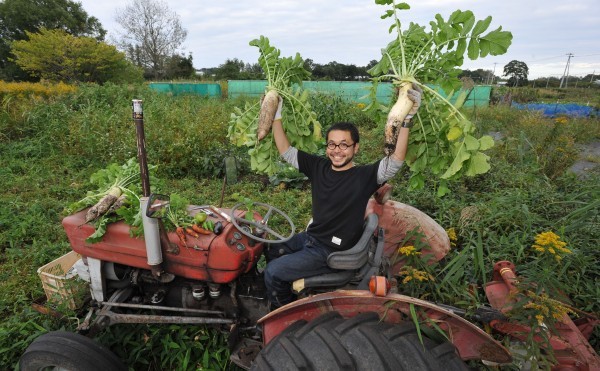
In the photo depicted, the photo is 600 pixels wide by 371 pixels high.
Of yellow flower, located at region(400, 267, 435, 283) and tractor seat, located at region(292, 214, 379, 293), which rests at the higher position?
tractor seat, located at region(292, 214, 379, 293)

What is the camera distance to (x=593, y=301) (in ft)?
8.53

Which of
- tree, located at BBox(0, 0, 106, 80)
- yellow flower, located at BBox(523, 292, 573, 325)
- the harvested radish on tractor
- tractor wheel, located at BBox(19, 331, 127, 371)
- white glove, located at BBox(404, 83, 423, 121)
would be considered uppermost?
tree, located at BBox(0, 0, 106, 80)

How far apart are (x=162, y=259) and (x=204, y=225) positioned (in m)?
0.31

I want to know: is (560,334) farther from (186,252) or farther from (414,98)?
(186,252)

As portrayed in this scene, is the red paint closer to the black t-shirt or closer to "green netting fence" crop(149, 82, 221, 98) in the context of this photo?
the black t-shirt

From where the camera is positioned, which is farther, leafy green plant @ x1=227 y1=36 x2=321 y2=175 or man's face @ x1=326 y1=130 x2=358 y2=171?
leafy green plant @ x1=227 y1=36 x2=321 y2=175

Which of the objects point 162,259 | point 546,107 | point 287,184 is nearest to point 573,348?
point 162,259

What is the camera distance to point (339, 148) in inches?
85.4

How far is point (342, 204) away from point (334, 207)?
58 mm

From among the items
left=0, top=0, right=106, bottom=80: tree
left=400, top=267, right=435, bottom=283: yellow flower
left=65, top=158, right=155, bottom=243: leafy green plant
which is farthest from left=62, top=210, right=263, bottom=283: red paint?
left=0, top=0, right=106, bottom=80: tree

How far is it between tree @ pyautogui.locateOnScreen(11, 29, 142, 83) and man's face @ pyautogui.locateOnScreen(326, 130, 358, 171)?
24888 mm

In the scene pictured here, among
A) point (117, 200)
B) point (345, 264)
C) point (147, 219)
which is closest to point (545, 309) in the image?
point (345, 264)

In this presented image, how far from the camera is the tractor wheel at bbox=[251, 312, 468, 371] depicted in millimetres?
1399

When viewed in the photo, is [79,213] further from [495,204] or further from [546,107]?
[546,107]
